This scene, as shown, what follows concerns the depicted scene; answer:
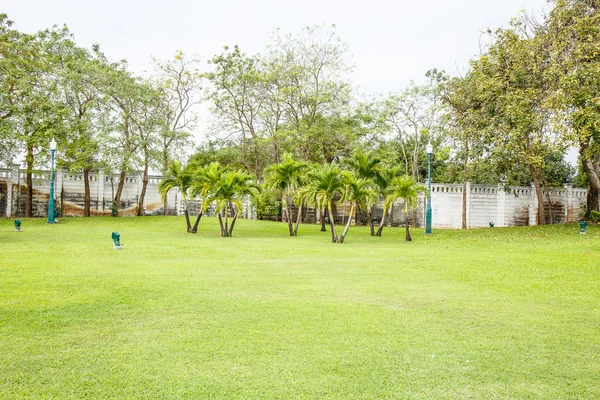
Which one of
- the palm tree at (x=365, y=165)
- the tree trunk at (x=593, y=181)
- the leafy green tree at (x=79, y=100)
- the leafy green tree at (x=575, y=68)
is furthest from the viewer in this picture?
the leafy green tree at (x=79, y=100)

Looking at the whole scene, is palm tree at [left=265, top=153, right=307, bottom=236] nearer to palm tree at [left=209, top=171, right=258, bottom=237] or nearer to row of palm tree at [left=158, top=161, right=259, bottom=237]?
row of palm tree at [left=158, top=161, right=259, bottom=237]

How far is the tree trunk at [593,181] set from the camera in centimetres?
2055

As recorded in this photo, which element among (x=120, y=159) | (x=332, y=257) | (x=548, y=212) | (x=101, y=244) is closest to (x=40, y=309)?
(x=332, y=257)

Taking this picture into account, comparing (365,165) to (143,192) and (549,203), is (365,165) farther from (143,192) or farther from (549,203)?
(143,192)

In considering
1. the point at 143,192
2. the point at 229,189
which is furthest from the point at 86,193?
the point at 229,189

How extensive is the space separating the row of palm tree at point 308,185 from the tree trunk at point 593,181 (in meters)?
7.67

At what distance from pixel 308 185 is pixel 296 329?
1446 centimetres

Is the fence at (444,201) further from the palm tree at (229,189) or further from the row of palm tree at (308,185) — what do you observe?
the palm tree at (229,189)

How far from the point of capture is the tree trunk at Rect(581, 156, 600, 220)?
20.5 metres

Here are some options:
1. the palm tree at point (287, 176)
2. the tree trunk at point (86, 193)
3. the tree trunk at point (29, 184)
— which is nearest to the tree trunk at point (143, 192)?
the tree trunk at point (86, 193)

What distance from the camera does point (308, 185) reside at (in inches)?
774

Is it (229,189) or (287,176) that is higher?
(287,176)

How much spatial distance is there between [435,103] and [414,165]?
13.3ft

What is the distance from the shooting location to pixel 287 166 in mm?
20047
